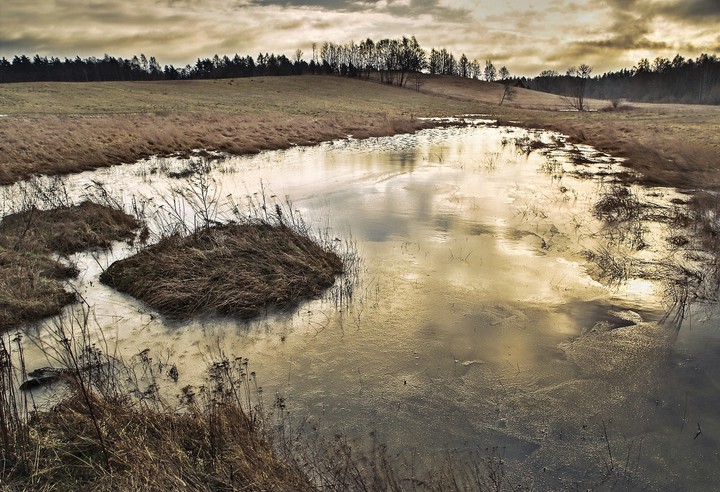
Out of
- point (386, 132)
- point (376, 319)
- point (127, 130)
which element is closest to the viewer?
point (376, 319)

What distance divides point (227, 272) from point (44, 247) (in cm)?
391

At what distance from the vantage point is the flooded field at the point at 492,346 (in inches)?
152

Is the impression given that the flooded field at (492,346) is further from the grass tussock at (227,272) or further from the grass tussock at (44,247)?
the grass tussock at (44,247)

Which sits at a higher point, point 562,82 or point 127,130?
point 562,82

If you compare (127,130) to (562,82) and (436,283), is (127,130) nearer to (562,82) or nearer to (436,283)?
(436,283)

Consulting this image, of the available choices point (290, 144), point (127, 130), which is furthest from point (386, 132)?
point (127, 130)

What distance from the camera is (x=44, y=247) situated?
8055 mm

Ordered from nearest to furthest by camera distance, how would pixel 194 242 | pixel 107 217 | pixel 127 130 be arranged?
pixel 194 242 < pixel 107 217 < pixel 127 130

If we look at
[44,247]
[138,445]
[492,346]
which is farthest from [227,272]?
[492,346]

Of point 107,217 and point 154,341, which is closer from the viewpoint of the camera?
point 154,341

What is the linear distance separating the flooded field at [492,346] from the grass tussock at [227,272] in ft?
0.98

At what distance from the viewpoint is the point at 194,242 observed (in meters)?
7.89

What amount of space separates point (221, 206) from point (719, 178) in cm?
1503

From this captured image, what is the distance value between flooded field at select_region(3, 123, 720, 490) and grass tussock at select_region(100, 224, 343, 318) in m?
0.30
